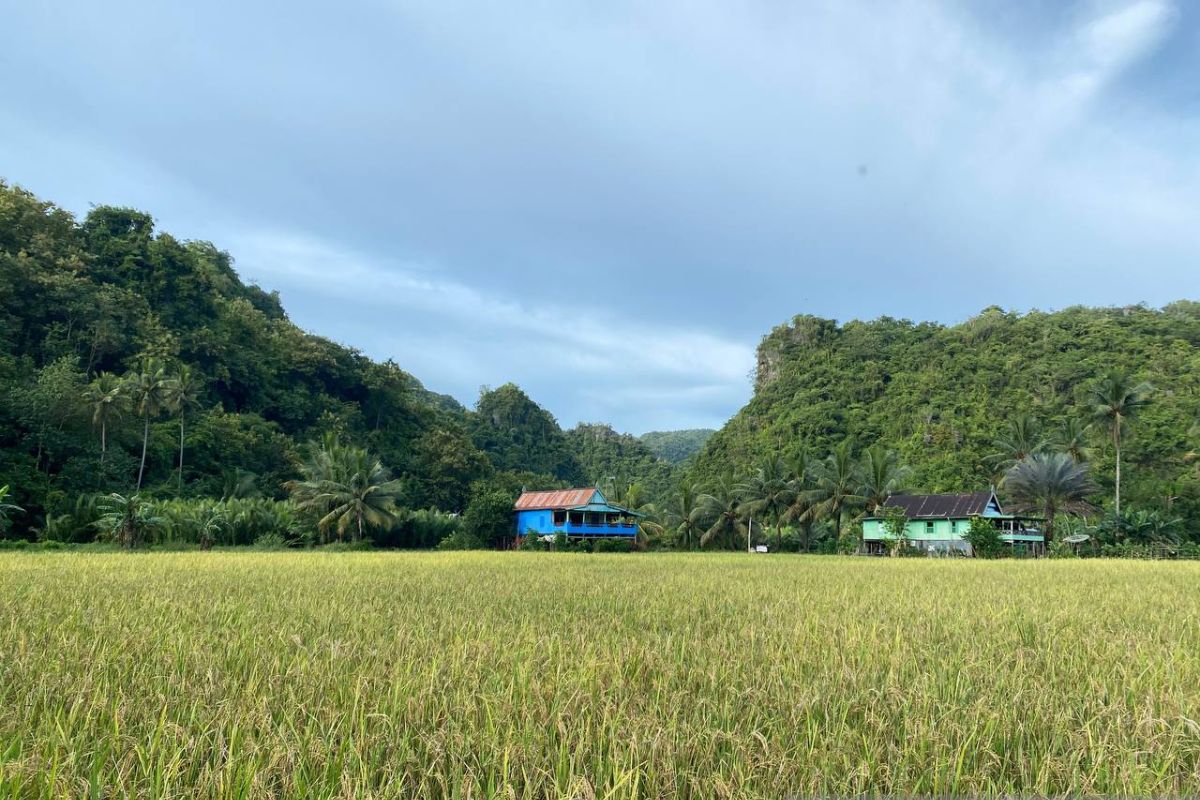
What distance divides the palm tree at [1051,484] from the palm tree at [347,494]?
27.6 meters

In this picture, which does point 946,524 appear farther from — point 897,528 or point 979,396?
point 979,396

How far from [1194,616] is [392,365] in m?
48.9

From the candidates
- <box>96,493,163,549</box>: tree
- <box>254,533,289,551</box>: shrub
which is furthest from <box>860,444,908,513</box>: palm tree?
<box>96,493,163,549</box>: tree

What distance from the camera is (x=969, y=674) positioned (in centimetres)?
358

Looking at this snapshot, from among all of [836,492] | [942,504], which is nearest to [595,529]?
[836,492]

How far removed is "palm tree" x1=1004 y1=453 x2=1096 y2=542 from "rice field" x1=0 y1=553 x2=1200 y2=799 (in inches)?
1110

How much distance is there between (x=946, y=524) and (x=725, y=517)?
10694 millimetres

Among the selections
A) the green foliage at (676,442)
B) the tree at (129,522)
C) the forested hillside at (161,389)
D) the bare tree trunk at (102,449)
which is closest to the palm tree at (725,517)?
the forested hillside at (161,389)

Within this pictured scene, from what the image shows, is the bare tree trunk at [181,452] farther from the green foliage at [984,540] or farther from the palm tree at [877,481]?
the green foliage at [984,540]

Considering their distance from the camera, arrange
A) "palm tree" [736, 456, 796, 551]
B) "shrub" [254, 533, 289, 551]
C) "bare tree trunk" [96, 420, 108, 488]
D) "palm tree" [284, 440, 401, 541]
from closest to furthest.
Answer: "shrub" [254, 533, 289, 551], "bare tree trunk" [96, 420, 108, 488], "palm tree" [284, 440, 401, 541], "palm tree" [736, 456, 796, 551]

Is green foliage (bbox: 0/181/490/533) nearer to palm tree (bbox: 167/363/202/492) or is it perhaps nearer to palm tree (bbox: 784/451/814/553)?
palm tree (bbox: 167/363/202/492)

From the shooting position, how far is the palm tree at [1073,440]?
33719 millimetres

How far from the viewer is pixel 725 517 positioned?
3716 centimetres

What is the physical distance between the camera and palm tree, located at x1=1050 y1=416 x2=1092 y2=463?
33.7 metres
